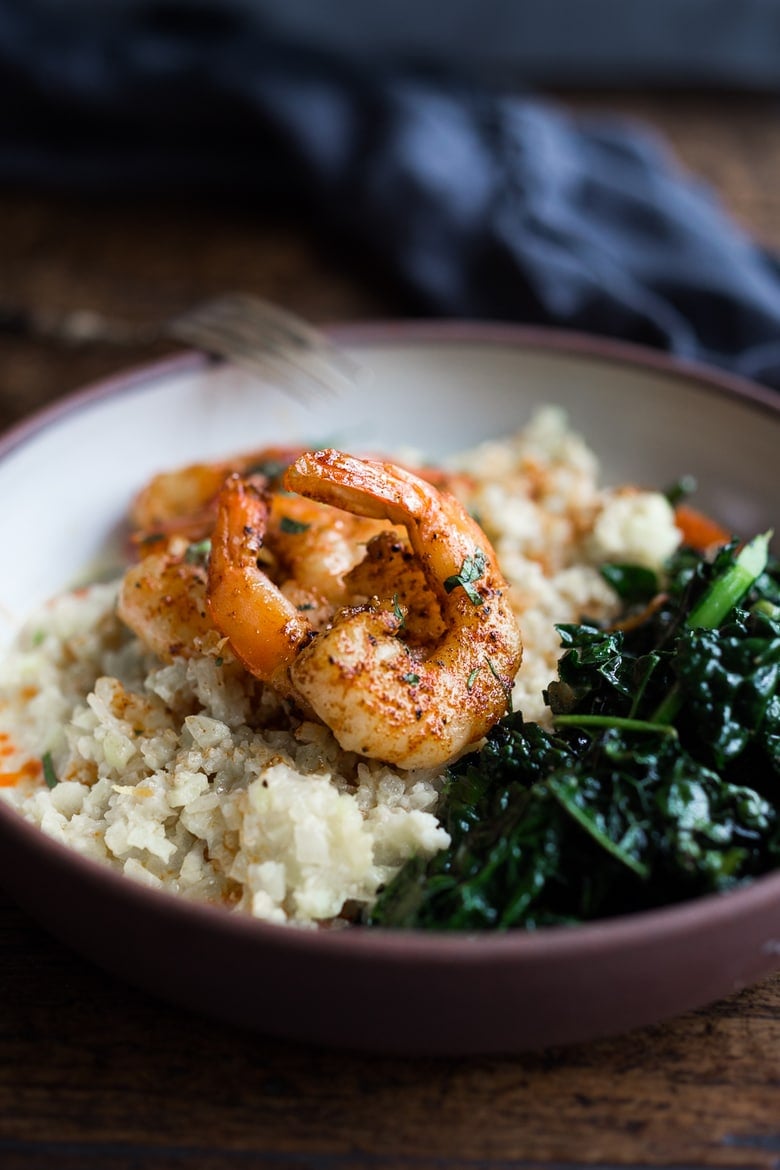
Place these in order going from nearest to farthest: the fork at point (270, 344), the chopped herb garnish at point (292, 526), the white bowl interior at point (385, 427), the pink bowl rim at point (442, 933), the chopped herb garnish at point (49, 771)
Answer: the pink bowl rim at point (442, 933), the chopped herb garnish at point (49, 771), the chopped herb garnish at point (292, 526), the white bowl interior at point (385, 427), the fork at point (270, 344)

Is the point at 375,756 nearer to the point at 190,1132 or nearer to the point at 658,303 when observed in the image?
the point at 190,1132

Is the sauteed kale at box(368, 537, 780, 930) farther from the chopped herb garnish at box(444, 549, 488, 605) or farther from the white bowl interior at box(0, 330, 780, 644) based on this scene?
the white bowl interior at box(0, 330, 780, 644)

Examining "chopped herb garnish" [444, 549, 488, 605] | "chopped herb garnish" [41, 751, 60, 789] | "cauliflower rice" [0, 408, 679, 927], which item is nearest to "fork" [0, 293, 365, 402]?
"cauliflower rice" [0, 408, 679, 927]

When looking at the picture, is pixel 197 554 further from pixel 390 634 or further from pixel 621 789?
pixel 621 789

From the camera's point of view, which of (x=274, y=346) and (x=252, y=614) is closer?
(x=252, y=614)

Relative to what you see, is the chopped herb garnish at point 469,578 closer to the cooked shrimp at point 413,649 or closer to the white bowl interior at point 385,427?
the cooked shrimp at point 413,649

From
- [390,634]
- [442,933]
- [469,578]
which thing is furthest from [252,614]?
[442,933]

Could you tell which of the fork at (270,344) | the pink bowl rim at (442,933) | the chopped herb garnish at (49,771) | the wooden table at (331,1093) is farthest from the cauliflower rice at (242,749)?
the fork at (270,344)
